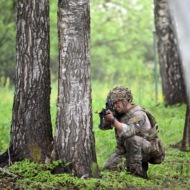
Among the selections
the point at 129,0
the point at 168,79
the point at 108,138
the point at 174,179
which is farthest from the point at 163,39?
the point at 129,0

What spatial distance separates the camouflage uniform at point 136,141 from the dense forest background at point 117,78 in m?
0.26

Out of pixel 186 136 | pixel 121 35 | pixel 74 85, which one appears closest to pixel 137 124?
pixel 74 85

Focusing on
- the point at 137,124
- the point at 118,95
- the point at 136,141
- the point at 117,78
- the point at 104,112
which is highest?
the point at 117,78

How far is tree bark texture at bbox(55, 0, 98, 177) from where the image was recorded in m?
5.83

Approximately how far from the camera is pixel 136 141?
6.48 meters

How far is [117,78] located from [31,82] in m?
20.1

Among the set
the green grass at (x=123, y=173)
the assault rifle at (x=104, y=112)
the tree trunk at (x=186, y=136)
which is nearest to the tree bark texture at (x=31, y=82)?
the green grass at (x=123, y=173)

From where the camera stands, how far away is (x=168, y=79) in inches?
569

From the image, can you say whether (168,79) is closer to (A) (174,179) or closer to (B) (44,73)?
(A) (174,179)

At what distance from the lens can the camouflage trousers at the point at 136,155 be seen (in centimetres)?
651

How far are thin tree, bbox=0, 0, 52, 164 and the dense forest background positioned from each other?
261mm

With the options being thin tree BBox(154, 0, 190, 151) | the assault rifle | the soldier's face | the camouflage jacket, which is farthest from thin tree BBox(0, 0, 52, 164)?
thin tree BBox(154, 0, 190, 151)

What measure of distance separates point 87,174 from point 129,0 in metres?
29.2

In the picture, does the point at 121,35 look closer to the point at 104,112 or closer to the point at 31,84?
the point at 31,84
